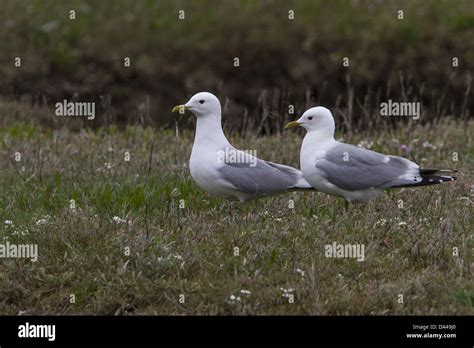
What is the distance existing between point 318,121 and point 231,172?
83 centimetres

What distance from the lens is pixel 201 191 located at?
7980 millimetres

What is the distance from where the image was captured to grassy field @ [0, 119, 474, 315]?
5934mm

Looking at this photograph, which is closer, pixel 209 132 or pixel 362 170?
pixel 362 170

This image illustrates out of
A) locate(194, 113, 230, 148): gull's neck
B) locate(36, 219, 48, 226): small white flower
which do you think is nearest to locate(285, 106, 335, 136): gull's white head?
locate(194, 113, 230, 148): gull's neck

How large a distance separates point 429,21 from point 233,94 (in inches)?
132

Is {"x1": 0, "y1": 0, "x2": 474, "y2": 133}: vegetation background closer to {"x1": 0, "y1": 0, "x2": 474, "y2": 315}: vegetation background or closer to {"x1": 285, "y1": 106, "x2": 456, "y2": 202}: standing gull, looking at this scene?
{"x1": 0, "y1": 0, "x2": 474, "y2": 315}: vegetation background

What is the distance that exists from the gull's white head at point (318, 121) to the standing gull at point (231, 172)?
1.22 ft

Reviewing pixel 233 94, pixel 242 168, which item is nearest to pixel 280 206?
pixel 242 168

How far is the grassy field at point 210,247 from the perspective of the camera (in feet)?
19.5

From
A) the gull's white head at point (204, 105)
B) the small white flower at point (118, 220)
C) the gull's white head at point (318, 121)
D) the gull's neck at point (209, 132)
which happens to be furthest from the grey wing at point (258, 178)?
the small white flower at point (118, 220)

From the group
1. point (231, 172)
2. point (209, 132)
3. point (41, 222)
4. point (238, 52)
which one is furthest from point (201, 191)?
point (238, 52)

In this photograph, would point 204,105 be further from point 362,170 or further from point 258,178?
point 362,170

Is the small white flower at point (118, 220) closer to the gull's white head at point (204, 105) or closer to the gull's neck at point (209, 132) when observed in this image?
the gull's neck at point (209, 132)

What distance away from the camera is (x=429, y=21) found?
589 inches
